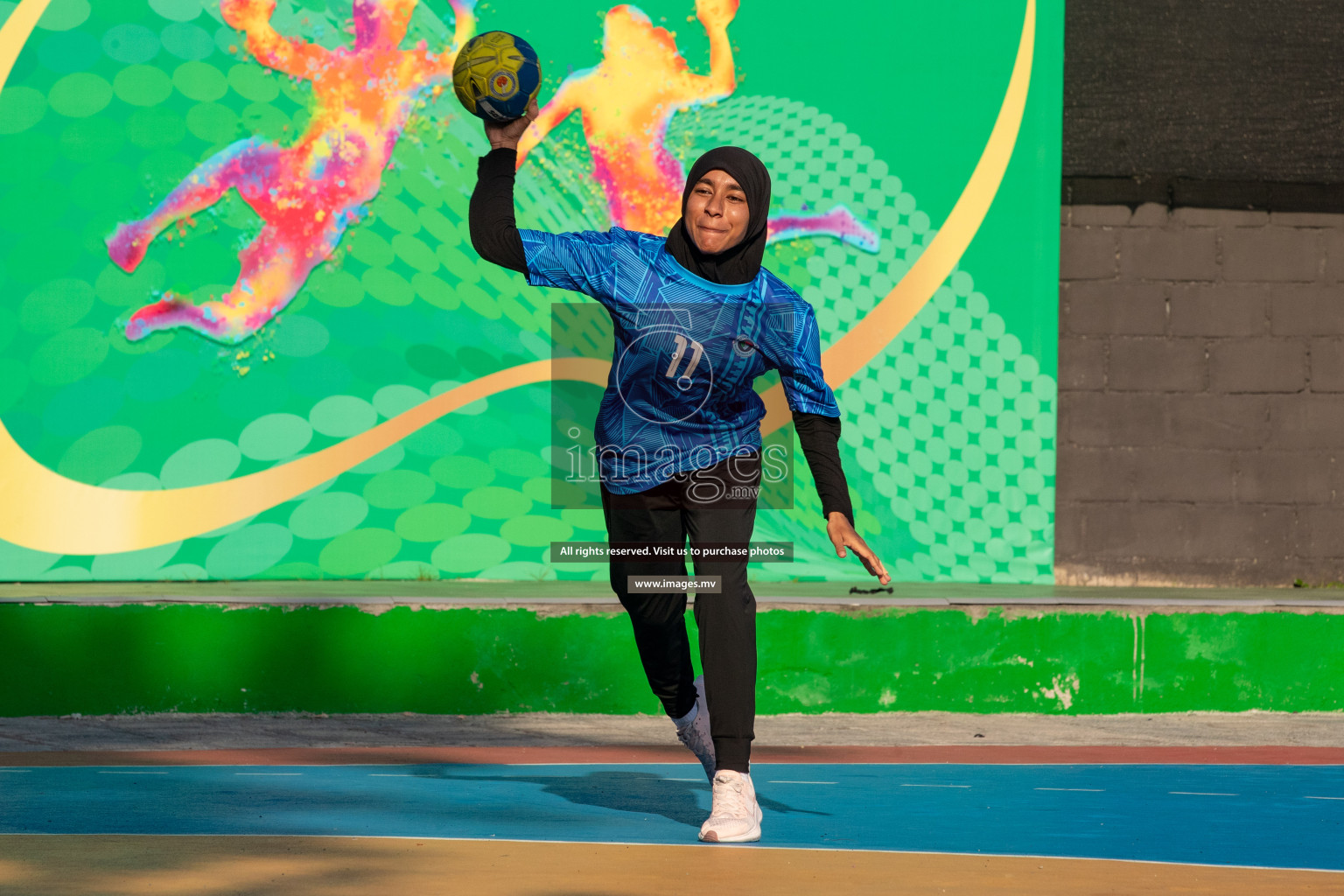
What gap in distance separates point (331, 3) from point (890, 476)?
13.1 feet

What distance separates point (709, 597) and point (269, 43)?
543 cm

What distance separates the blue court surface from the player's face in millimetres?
1651

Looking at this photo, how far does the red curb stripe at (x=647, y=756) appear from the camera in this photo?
584 centimetres

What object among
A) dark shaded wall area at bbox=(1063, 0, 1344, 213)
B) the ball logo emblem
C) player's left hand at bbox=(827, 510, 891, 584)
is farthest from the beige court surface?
dark shaded wall area at bbox=(1063, 0, 1344, 213)

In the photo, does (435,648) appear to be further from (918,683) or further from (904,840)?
(904,840)

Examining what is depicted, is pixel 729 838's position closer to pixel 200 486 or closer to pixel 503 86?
pixel 503 86

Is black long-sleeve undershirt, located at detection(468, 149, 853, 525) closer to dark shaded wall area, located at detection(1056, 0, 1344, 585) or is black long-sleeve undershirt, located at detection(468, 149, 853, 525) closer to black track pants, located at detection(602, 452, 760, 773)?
black track pants, located at detection(602, 452, 760, 773)

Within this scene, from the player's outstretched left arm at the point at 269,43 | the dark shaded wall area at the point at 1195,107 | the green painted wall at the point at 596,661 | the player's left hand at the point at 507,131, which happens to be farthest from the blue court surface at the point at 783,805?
the player's outstretched left arm at the point at 269,43

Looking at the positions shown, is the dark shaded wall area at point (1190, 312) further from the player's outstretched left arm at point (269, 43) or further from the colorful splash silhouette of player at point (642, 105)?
the player's outstretched left arm at point (269, 43)

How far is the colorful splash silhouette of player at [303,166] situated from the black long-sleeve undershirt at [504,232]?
4335 mm

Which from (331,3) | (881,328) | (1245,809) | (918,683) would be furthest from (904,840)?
(331,3)

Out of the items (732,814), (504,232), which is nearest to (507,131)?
(504,232)

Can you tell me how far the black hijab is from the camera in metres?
4.46

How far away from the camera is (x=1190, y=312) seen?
9031mm
